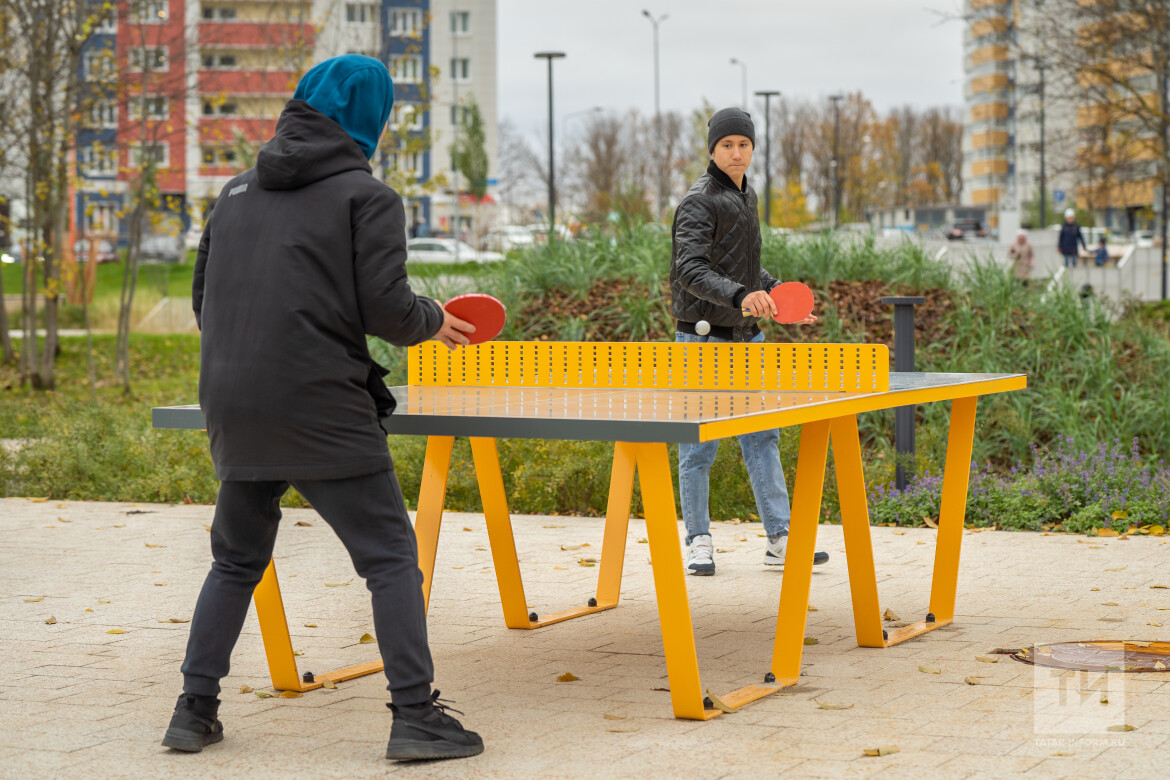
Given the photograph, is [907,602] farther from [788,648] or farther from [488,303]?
[488,303]

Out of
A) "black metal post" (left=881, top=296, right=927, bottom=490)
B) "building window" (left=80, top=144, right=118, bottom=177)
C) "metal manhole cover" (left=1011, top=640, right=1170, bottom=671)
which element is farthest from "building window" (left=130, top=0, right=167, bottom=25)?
"metal manhole cover" (left=1011, top=640, right=1170, bottom=671)

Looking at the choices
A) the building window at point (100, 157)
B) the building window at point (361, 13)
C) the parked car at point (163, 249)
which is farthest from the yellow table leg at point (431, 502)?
the parked car at point (163, 249)

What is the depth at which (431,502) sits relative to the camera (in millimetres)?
5195

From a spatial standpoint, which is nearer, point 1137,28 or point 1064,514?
point 1064,514

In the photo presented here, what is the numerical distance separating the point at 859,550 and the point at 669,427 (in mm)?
1847

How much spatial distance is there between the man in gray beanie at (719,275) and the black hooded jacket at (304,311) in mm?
2437

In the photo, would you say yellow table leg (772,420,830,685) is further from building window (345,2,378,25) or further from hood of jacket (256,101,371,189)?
building window (345,2,378,25)

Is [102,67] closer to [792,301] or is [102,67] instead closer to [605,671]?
[792,301]

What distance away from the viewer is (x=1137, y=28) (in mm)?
22125

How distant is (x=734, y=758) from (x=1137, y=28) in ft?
68.8

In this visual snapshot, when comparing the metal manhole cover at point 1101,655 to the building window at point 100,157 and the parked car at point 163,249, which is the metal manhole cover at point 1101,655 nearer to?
the building window at point 100,157

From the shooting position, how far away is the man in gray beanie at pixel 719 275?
21.1 feet

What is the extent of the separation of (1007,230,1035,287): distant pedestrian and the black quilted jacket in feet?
22.2

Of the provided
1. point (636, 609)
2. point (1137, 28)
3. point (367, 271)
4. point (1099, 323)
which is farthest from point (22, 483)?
point (1137, 28)
